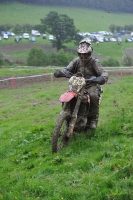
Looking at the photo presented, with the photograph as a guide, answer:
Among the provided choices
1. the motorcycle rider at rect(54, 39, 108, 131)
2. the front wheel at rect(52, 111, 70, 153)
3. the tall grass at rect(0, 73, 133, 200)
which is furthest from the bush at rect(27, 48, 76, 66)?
the front wheel at rect(52, 111, 70, 153)

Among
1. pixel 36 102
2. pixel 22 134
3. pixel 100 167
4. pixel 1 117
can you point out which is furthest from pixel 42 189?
pixel 36 102

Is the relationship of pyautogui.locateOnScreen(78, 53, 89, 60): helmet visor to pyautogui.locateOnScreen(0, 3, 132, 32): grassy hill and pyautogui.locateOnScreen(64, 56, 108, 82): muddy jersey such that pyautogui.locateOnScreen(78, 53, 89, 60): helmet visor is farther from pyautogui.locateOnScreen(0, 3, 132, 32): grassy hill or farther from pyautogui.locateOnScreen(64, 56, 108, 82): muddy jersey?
pyautogui.locateOnScreen(0, 3, 132, 32): grassy hill

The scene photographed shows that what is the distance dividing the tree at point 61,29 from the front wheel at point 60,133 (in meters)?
61.3

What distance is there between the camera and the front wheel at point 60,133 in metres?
7.50

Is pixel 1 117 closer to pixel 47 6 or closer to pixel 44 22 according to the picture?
pixel 44 22

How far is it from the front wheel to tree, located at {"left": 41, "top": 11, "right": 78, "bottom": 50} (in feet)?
201

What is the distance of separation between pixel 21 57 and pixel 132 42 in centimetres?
2723

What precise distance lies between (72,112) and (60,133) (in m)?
0.58

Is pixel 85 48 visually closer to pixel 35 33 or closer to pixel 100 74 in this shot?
pixel 100 74

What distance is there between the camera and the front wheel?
7.50 m

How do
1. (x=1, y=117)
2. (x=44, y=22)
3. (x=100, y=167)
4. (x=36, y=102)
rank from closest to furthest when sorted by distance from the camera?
1. (x=100, y=167)
2. (x=1, y=117)
3. (x=36, y=102)
4. (x=44, y=22)

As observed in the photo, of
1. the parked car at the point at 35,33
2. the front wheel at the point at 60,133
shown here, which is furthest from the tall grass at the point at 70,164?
the parked car at the point at 35,33

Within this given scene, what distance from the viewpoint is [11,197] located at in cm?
588

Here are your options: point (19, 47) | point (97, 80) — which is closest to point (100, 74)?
point (97, 80)
